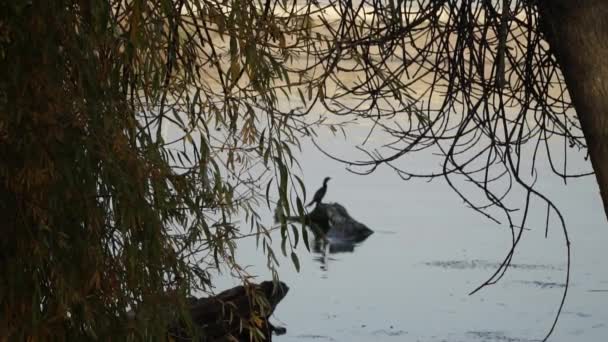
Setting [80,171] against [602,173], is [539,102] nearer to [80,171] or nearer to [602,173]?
[602,173]

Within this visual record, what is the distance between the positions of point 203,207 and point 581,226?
28.5 feet

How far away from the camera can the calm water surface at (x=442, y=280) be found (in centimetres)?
813

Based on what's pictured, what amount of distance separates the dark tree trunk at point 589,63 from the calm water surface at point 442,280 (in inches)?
216

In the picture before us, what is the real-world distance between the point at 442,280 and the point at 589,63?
711 centimetres

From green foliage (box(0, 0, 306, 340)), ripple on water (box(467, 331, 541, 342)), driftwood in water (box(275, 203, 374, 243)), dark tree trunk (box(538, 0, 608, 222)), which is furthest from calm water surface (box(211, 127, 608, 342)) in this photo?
dark tree trunk (box(538, 0, 608, 222))

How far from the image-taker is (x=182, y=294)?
278 centimetres

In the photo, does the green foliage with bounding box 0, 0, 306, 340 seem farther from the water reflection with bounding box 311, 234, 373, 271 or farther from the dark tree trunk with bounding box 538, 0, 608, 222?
the water reflection with bounding box 311, 234, 373, 271

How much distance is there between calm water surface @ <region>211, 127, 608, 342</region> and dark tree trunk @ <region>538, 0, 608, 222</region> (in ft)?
18.0

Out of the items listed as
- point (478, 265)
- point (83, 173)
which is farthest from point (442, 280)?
point (83, 173)

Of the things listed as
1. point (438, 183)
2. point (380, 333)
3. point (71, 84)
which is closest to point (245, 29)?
point (71, 84)

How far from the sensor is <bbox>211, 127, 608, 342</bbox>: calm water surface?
8133 mm

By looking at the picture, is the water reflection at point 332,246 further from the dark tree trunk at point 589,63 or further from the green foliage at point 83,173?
the dark tree trunk at point 589,63

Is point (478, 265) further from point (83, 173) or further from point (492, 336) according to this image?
point (83, 173)

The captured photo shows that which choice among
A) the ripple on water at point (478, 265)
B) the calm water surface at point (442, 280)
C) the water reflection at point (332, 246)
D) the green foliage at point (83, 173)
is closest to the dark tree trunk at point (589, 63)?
the green foliage at point (83, 173)
